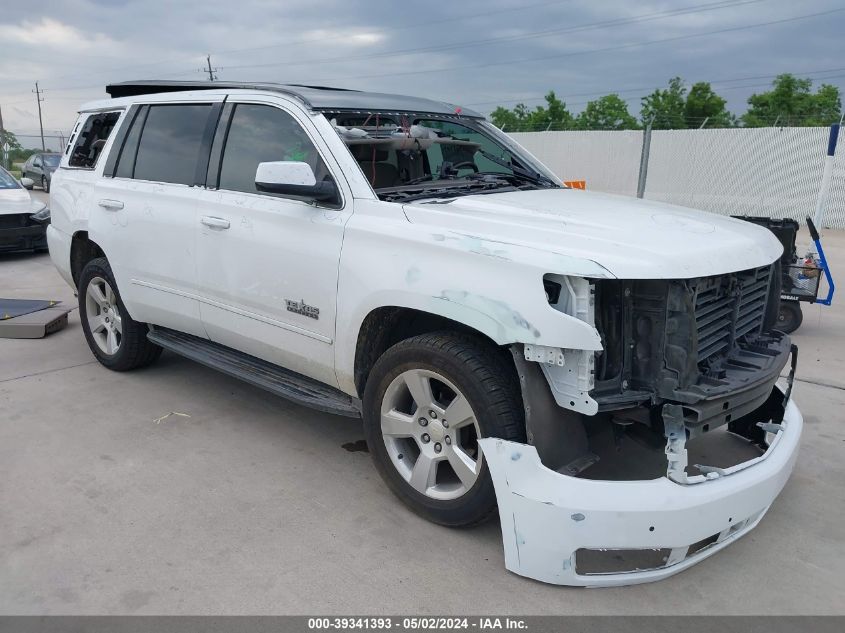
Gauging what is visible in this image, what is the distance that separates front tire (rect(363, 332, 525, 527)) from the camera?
2.89 metres

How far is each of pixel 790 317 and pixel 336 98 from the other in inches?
204

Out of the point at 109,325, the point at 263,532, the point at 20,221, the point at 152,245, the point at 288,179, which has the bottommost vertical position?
the point at 263,532

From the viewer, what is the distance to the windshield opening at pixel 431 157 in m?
3.79

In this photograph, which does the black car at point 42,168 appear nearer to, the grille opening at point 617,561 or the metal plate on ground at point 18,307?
the metal plate on ground at point 18,307

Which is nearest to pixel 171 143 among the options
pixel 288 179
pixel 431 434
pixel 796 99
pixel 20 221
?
pixel 288 179

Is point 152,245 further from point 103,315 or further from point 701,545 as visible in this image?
point 701,545

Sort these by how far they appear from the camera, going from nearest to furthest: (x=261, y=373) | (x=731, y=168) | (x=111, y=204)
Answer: (x=261, y=373), (x=111, y=204), (x=731, y=168)

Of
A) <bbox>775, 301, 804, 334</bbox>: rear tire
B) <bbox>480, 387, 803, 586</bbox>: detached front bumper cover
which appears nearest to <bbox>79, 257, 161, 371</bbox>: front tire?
<bbox>480, 387, 803, 586</bbox>: detached front bumper cover

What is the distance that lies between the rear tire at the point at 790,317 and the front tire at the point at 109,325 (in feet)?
18.9

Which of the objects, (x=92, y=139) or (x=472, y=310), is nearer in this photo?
(x=472, y=310)

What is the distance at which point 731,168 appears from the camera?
64.0 feet

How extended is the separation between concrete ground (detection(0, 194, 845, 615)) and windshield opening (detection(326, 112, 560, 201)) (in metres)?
1.59
